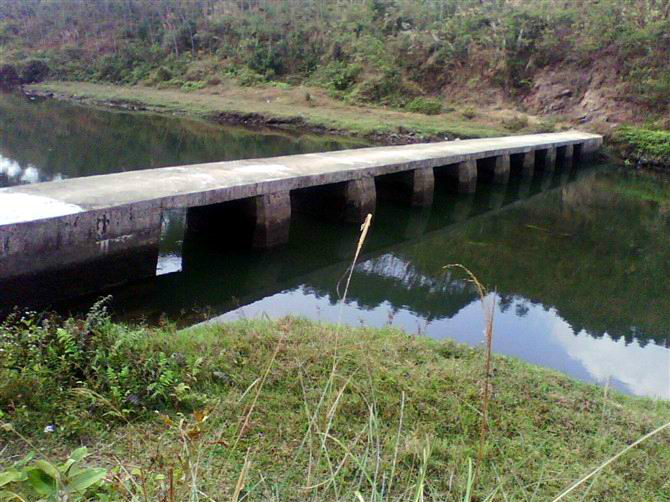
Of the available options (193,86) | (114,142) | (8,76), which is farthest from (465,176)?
(8,76)

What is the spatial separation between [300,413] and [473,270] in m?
5.51

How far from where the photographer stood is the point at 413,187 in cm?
1156

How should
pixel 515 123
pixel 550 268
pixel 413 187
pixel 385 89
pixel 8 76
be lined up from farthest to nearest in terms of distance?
pixel 8 76 < pixel 385 89 < pixel 515 123 < pixel 413 187 < pixel 550 268

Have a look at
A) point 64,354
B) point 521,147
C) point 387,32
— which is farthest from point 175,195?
point 387,32

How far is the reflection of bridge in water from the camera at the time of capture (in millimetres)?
6609

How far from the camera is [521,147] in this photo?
15062mm

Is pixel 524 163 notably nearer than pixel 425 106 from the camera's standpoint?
Yes

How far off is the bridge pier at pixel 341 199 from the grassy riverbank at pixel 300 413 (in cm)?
548

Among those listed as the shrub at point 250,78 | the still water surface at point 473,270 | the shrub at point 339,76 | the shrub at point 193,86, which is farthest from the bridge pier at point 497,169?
the shrub at point 193,86

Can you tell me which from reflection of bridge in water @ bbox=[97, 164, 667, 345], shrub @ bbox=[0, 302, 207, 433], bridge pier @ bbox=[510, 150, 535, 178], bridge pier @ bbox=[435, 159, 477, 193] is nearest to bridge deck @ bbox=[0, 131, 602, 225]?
reflection of bridge in water @ bbox=[97, 164, 667, 345]

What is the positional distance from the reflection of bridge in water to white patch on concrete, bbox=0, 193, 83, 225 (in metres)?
0.98

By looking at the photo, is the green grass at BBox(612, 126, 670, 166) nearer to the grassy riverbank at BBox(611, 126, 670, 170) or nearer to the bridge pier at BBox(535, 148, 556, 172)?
the grassy riverbank at BBox(611, 126, 670, 170)

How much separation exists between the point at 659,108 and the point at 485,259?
54.7 ft

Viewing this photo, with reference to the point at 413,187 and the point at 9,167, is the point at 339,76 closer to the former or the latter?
the point at 413,187
